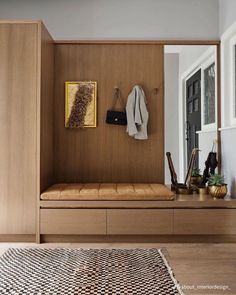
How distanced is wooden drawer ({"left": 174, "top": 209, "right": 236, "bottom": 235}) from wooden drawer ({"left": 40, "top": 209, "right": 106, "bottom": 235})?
0.68 meters

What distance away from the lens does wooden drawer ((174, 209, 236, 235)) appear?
3.24m

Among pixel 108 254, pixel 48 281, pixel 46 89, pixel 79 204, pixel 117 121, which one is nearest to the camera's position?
pixel 48 281

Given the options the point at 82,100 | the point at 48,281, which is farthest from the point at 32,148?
the point at 48,281

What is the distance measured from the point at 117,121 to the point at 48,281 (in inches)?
78.7

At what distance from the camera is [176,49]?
3934mm

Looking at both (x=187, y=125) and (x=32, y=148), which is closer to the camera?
(x=32, y=148)

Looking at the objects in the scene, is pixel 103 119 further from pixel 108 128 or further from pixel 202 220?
pixel 202 220

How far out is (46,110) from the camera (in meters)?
3.54

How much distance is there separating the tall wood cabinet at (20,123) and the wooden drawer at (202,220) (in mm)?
1312

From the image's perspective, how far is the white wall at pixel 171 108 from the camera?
12.9 ft

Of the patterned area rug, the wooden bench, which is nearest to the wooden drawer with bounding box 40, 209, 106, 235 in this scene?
the wooden bench

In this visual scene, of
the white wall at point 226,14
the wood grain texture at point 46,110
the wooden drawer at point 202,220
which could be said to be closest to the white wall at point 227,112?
the white wall at point 226,14

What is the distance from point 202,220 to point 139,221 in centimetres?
57

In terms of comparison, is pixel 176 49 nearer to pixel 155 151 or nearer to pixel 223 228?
pixel 155 151
